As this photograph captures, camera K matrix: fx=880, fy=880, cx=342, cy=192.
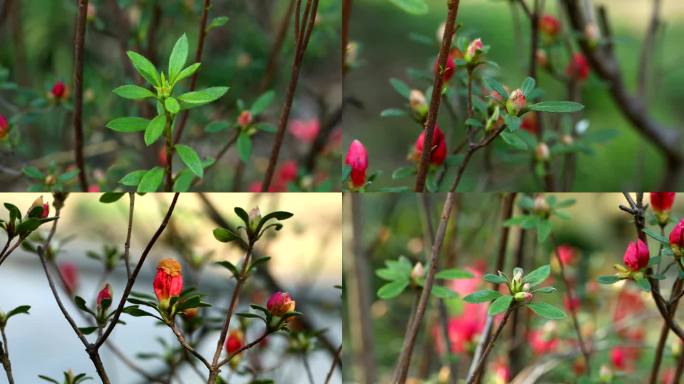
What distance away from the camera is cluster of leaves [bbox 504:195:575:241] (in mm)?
845

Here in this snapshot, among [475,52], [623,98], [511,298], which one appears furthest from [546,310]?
[623,98]

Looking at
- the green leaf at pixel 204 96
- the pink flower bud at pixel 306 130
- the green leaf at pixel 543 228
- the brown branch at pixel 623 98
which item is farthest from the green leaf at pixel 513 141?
the pink flower bud at pixel 306 130

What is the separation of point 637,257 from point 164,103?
41 cm

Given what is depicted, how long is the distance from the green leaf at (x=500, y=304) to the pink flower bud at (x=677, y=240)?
0.15m

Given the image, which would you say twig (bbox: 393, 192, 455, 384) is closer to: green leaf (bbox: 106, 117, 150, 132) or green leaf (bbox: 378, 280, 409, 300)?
green leaf (bbox: 378, 280, 409, 300)

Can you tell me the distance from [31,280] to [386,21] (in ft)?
7.68

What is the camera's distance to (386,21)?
3.65 m

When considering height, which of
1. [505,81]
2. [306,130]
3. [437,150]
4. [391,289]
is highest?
[505,81]

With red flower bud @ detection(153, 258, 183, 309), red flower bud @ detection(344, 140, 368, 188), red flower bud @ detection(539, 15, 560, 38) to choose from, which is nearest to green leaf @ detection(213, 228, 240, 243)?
red flower bud @ detection(153, 258, 183, 309)

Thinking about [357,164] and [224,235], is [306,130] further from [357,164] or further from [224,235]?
[224,235]

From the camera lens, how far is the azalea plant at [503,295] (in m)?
Answer: 0.74

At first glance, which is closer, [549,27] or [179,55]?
[179,55]

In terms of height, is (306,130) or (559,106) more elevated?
(306,130)

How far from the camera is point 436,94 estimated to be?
73cm
